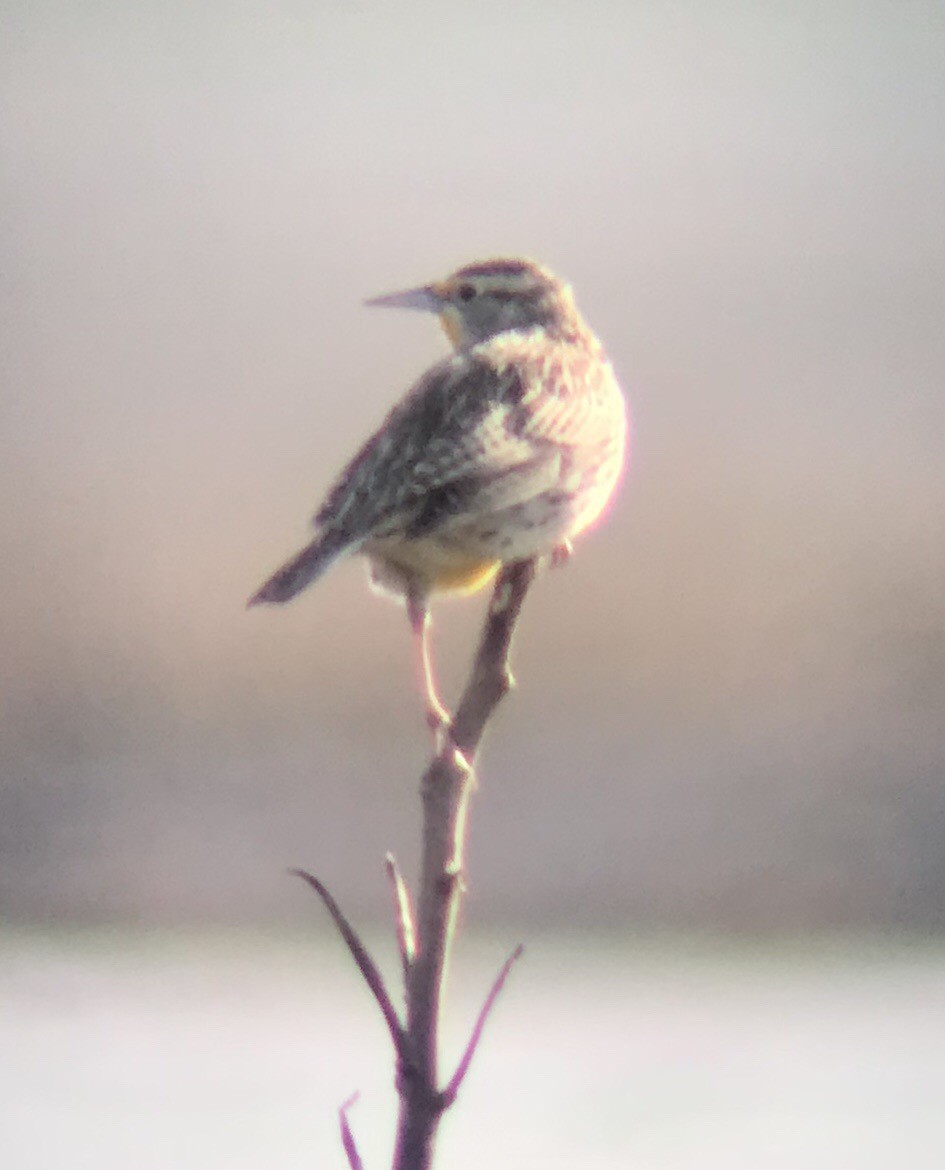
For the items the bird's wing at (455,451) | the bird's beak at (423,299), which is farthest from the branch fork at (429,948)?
the bird's beak at (423,299)

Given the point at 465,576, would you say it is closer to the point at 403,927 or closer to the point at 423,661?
the point at 423,661

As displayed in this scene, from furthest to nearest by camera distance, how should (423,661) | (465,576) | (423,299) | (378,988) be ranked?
1. (423,299)
2. (465,576)
3. (423,661)
4. (378,988)

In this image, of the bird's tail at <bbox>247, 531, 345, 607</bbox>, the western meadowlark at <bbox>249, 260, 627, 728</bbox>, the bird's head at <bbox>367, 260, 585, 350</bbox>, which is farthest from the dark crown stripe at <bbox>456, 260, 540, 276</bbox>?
the bird's tail at <bbox>247, 531, 345, 607</bbox>

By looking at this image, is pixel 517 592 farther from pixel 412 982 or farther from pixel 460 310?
pixel 460 310

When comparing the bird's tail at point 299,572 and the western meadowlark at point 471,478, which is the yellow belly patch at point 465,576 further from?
the bird's tail at point 299,572

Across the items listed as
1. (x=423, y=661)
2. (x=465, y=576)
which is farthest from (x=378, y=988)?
(x=465, y=576)
